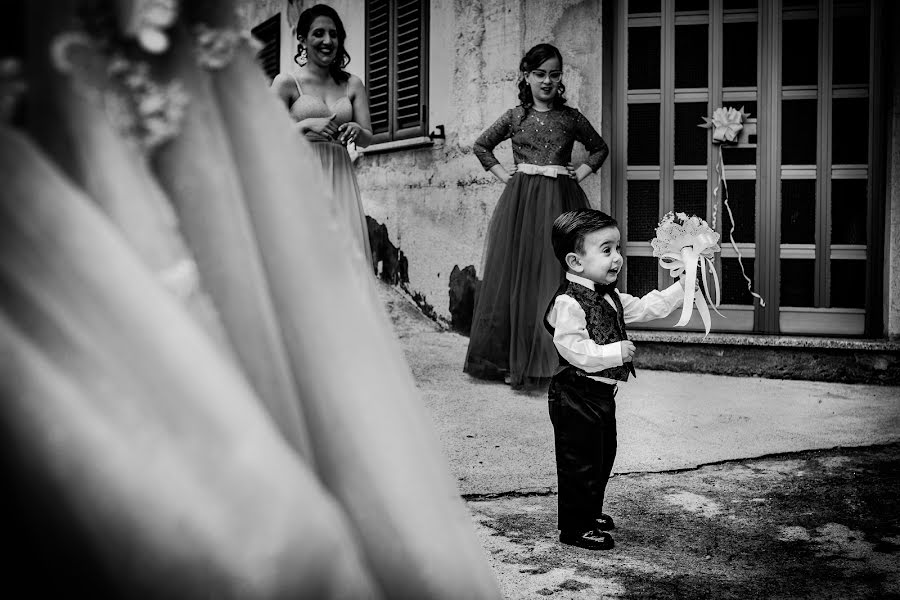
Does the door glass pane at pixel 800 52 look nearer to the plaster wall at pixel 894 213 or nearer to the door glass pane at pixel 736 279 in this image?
the plaster wall at pixel 894 213

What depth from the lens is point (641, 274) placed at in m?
5.54

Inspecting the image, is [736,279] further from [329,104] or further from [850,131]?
[329,104]

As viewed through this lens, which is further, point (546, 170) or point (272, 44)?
point (272, 44)

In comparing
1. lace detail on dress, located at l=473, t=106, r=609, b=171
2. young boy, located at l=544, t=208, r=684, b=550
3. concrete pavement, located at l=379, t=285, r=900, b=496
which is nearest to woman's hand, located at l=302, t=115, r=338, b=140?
lace detail on dress, located at l=473, t=106, r=609, b=171

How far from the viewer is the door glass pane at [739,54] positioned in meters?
5.32

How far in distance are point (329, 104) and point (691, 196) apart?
7.79 feet

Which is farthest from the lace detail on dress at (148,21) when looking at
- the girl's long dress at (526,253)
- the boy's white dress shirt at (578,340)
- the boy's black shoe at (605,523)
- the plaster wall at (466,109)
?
the plaster wall at (466,109)

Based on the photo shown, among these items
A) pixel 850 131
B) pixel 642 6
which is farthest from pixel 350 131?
pixel 850 131

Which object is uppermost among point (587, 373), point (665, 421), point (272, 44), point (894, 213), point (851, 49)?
point (272, 44)

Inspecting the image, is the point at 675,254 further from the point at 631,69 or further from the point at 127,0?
the point at 631,69

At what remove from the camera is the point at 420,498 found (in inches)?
37.1

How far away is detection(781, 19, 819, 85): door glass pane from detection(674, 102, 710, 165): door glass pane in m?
0.52

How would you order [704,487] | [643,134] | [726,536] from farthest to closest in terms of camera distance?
1. [643,134]
2. [704,487]
3. [726,536]

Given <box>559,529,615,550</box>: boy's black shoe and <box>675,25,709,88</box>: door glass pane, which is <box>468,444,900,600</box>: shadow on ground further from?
<box>675,25,709,88</box>: door glass pane
